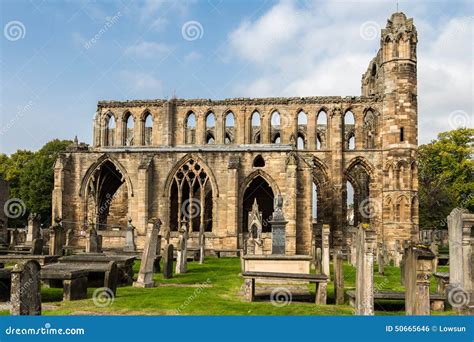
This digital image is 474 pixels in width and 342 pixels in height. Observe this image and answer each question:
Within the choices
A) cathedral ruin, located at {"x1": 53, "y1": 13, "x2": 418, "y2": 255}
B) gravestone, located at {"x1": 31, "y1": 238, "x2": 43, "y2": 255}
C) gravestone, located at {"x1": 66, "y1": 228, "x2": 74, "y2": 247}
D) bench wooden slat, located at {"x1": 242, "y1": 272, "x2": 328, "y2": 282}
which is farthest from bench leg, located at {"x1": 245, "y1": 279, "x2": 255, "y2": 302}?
gravestone, located at {"x1": 66, "y1": 228, "x2": 74, "y2": 247}

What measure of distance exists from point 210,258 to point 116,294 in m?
14.5

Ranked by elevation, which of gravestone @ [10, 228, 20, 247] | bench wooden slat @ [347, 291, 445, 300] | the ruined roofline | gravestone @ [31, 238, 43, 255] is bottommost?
bench wooden slat @ [347, 291, 445, 300]

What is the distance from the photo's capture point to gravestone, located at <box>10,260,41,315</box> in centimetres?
836

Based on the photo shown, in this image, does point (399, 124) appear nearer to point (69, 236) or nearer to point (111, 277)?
point (69, 236)

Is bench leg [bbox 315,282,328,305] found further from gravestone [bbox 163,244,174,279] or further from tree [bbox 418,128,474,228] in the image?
tree [bbox 418,128,474,228]

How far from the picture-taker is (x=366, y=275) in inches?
357

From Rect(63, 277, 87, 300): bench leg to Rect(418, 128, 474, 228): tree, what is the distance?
35.2 meters

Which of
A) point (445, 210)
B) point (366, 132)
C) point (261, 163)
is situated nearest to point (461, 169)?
point (445, 210)

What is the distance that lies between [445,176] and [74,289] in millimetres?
41136

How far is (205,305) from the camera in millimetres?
11430

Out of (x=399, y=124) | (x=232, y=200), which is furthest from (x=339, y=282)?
(x=399, y=124)

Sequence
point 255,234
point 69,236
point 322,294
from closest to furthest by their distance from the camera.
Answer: point 322,294 < point 255,234 < point 69,236

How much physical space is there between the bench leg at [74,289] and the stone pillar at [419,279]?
7.25 m

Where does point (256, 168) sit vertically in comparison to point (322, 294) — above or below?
above
